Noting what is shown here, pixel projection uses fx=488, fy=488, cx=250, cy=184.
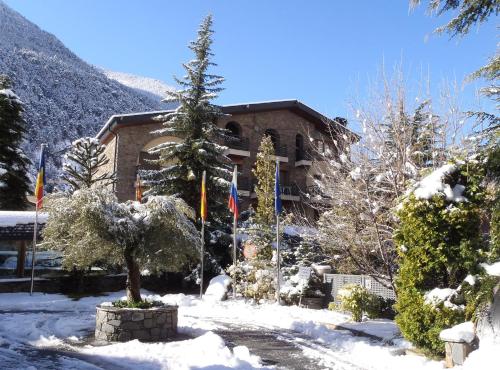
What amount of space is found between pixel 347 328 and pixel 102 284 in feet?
44.0

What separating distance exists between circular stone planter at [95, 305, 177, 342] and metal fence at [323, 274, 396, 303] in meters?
6.67

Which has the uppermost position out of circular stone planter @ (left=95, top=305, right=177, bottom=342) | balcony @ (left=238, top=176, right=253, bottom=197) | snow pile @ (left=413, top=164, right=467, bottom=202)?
balcony @ (left=238, top=176, right=253, bottom=197)

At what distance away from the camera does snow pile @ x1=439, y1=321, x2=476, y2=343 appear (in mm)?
7699

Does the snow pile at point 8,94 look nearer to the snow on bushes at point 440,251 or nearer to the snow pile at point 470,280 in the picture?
the snow on bushes at point 440,251

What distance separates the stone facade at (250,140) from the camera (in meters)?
27.5

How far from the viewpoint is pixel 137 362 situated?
8734 mm

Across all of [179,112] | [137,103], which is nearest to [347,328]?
[179,112]

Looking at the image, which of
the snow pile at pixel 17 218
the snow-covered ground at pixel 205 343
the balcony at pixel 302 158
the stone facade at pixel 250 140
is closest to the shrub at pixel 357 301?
the snow-covered ground at pixel 205 343

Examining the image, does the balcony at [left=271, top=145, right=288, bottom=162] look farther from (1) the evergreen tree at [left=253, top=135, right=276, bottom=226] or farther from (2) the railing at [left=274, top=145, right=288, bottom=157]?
(1) the evergreen tree at [left=253, top=135, right=276, bottom=226]

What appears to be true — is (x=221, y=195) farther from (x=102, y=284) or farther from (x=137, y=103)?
(x=137, y=103)

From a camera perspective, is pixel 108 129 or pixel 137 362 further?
pixel 108 129

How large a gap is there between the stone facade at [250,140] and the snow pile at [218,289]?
950cm

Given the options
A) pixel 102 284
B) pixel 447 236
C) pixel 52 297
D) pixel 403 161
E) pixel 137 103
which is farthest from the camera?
pixel 137 103

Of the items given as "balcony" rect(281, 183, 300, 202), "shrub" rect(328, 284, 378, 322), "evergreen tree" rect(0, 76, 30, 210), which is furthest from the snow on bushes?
"evergreen tree" rect(0, 76, 30, 210)
